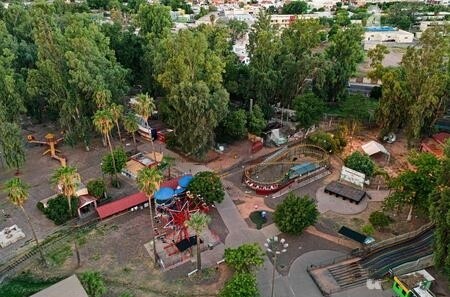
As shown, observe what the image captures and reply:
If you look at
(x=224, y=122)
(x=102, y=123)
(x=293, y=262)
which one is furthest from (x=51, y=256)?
(x=224, y=122)

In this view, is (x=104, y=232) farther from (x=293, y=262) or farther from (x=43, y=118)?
(x=43, y=118)

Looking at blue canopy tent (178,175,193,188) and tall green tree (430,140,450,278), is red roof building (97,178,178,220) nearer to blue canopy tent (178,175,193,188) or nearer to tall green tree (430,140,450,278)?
blue canopy tent (178,175,193,188)

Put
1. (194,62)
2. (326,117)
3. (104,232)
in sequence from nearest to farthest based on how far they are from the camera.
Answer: (104,232) → (194,62) → (326,117)

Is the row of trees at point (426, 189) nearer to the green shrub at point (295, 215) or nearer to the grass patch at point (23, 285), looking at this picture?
the green shrub at point (295, 215)

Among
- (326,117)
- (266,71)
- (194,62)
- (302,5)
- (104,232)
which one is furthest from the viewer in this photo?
(302,5)

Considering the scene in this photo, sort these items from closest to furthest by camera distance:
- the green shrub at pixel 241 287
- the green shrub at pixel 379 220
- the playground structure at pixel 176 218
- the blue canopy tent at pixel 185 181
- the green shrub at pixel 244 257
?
the green shrub at pixel 241 287
the green shrub at pixel 244 257
the playground structure at pixel 176 218
the green shrub at pixel 379 220
the blue canopy tent at pixel 185 181

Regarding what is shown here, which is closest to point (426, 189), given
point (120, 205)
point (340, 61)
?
point (120, 205)

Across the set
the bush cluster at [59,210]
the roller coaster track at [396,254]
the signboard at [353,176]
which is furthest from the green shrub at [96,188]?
the signboard at [353,176]
